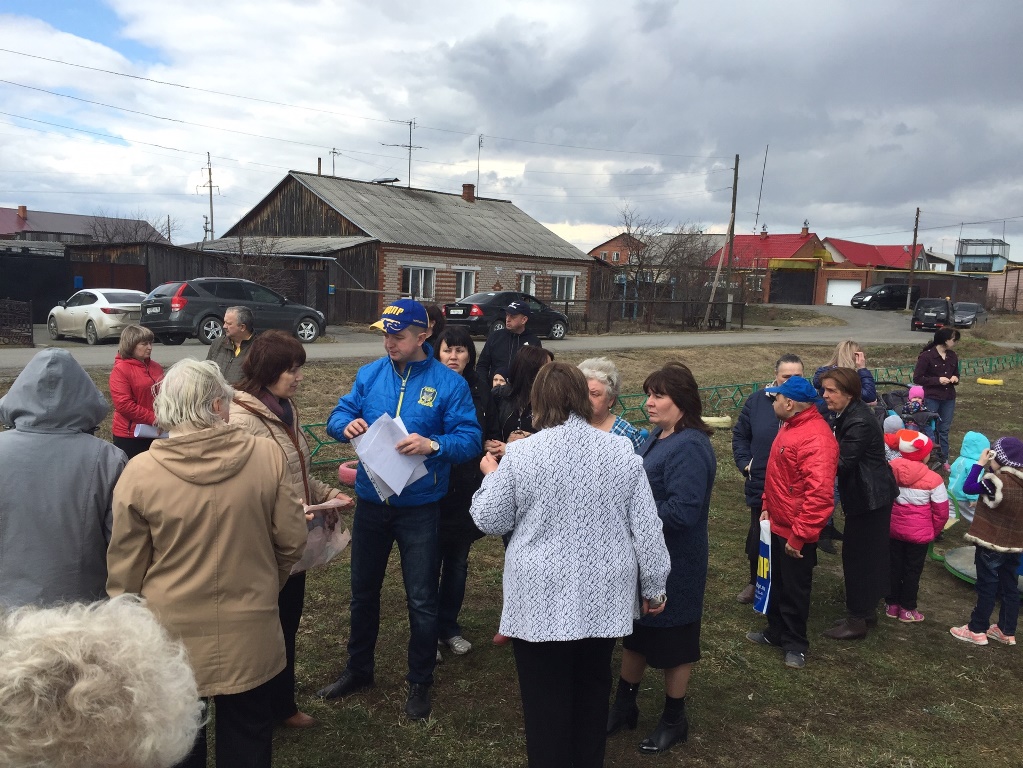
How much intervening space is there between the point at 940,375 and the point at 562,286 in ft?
82.5

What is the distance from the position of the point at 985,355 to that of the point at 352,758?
2409 centimetres

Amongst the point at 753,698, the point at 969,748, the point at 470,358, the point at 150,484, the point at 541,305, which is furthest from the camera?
the point at 541,305

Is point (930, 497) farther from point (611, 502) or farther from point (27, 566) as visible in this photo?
point (27, 566)

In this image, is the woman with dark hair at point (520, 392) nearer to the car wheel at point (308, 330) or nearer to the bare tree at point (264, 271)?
the car wheel at point (308, 330)

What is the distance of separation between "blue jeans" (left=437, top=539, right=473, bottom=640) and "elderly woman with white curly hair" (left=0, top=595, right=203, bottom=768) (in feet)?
10.1

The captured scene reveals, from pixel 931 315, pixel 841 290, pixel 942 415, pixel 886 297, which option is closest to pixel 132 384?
pixel 942 415

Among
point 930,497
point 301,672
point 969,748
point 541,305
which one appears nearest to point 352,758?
point 301,672

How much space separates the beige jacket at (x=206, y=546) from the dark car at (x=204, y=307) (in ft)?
42.8

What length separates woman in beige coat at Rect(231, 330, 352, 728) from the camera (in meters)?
3.25

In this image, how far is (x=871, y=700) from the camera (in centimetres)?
406

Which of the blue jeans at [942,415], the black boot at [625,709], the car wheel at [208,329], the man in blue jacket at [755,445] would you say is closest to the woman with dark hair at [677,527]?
the black boot at [625,709]

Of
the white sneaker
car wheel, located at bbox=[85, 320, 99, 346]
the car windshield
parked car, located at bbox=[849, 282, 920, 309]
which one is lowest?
the white sneaker

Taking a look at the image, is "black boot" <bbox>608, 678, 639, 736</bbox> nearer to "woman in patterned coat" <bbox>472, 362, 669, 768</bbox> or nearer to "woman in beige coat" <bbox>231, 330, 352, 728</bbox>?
"woman in patterned coat" <bbox>472, 362, 669, 768</bbox>

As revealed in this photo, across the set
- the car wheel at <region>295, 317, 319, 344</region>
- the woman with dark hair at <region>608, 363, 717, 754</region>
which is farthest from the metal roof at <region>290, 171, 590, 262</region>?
the woman with dark hair at <region>608, 363, 717, 754</region>
